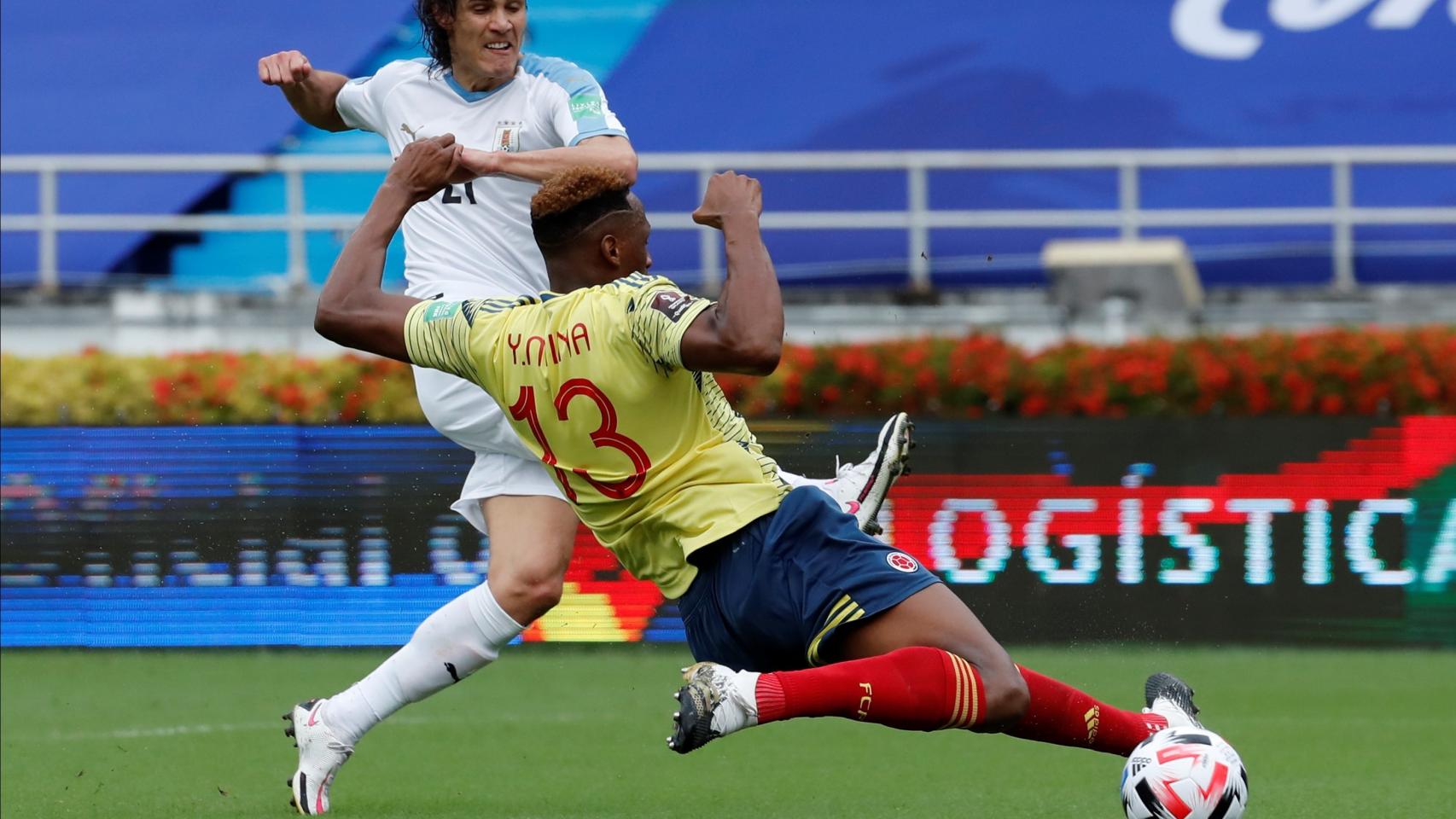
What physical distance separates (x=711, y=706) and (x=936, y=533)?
5.40 metres

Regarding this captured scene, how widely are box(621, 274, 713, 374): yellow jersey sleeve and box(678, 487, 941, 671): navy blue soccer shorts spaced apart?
0.46m

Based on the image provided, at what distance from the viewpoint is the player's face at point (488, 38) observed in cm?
542

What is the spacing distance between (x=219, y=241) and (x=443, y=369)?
9.73 m

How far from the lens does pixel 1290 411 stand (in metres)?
9.92

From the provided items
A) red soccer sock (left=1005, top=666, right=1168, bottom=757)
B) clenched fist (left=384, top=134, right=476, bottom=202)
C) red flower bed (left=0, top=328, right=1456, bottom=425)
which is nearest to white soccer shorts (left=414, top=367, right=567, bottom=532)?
clenched fist (left=384, top=134, right=476, bottom=202)

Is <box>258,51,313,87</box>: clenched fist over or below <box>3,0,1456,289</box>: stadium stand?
below

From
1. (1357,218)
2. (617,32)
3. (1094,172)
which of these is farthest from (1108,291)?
(617,32)

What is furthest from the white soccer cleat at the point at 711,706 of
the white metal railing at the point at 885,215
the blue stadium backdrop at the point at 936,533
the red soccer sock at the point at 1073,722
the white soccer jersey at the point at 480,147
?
the white metal railing at the point at 885,215

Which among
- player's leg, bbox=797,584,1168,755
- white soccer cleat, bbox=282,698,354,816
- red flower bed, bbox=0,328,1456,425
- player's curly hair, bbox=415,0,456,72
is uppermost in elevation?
player's curly hair, bbox=415,0,456,72

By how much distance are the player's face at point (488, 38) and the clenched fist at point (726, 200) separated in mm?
1317

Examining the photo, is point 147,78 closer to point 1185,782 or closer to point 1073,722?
point 1073,722

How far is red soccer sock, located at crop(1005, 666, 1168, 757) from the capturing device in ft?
15.3

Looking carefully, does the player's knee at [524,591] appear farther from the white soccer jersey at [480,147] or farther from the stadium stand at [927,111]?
the stadium stand at [927,111]

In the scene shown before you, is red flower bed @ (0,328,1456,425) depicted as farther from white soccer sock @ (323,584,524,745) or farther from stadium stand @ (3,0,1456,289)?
white soccer sock @ (323,584,524,745)
